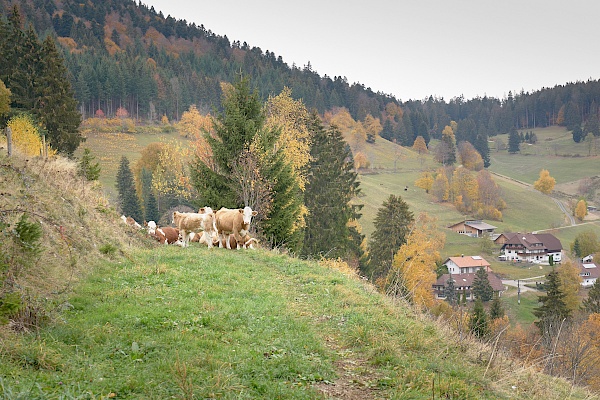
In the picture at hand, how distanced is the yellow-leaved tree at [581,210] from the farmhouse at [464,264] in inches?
1707

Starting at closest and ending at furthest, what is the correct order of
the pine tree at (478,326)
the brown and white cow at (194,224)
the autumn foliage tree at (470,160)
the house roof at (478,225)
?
the pine tree at (478,326) → the brown and white cow at (194,224) → the house roof at (478,225) → the autumn foliage tree at (470,160)

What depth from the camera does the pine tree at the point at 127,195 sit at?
183 feet

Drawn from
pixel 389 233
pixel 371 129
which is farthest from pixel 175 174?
pixel 371 129

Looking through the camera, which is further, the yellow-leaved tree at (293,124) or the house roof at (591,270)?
the house roof at (591,270)

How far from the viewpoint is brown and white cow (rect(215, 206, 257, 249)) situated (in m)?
18.7

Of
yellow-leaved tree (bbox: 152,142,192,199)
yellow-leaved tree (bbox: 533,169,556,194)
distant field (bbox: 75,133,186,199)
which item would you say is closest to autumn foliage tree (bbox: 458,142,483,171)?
yellow-leaved tree (bbox: 533,169,556,194)

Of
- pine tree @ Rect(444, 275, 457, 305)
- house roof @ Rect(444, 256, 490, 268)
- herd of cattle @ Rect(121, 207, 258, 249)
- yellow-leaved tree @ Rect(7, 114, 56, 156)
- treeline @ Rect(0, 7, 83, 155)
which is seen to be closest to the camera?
herd of cattle @ Rect(121, 207, 258, 249)

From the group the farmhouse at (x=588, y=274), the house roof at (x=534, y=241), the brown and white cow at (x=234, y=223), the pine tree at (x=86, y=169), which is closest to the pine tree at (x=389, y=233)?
the brown and white cow at (x=234, y=223)

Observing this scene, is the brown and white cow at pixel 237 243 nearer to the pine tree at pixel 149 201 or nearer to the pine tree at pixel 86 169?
the pine tree at pixel 86 169

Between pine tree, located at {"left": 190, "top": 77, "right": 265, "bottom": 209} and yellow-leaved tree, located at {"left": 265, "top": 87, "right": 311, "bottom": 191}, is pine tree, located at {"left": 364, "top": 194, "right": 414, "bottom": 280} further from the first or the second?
pine tree, located at {"left": 190, "top": 77, "right": 265, "bottom": 209}

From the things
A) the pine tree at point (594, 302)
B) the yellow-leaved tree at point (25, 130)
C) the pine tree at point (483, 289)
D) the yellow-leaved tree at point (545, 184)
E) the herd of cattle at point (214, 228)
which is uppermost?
the yellow-leaved tree at point (25, 130)

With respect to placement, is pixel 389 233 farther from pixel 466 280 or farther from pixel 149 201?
pixel 149 201

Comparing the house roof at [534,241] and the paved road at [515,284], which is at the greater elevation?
the house roof at [534,241]

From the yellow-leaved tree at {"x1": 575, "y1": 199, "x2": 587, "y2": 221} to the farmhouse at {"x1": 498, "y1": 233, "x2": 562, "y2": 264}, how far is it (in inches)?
948
